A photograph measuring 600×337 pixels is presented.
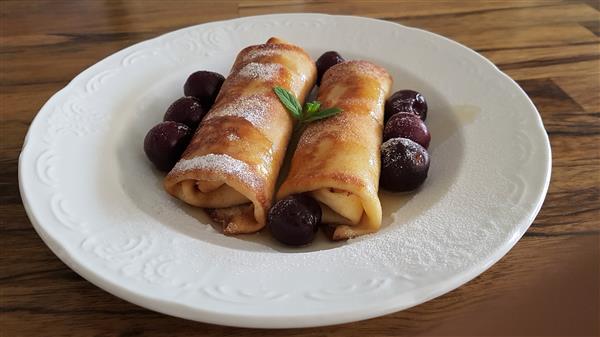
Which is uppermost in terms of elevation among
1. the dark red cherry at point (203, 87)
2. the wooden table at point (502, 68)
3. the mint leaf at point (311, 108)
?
the mint leaf at point (311, 108)

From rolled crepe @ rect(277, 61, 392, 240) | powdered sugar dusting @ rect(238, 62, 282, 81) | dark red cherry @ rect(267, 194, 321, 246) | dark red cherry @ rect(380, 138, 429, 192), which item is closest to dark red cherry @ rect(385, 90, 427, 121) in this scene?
rolled crepe @ rect(277, 61, 392, 240)

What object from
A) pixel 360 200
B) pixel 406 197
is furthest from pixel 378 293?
pixel 406 197

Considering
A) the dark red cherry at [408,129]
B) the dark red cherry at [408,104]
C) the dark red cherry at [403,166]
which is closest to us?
the dark red cherry at [403,166]

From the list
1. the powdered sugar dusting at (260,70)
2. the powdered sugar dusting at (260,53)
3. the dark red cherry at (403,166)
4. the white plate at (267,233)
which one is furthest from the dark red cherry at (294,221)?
the powdered sugar dusting at (260,53)

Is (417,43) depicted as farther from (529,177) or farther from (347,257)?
(347,257)

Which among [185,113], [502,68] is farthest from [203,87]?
[502,68]

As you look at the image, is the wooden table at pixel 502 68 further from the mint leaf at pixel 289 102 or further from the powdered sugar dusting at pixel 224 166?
the mint leaf at pixel 289 102

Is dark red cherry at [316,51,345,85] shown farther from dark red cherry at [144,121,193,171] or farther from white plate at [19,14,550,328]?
dark red cherry at [144,121,193,171]

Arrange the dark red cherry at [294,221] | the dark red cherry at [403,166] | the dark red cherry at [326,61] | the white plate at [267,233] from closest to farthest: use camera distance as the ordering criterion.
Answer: the white plate at [267,233] < the dark red cherry at [294,221] < the dark red cherry at [403,166] < the dark red cherry at [326,61]
